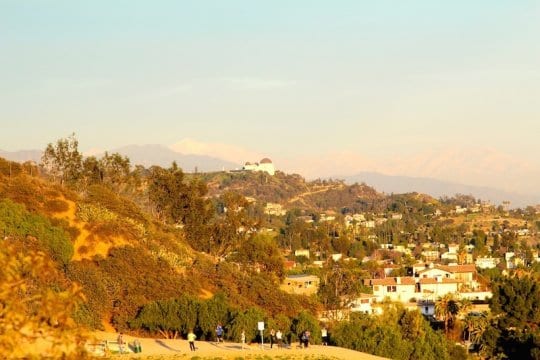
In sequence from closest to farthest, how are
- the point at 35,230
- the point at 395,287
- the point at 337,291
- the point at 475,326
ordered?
the point at 35,230
the point at 475,326
the point at 337,291
the point at 395,287

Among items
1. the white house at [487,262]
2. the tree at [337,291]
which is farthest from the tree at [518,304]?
the white house at [487,262]

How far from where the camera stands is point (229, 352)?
30531mm

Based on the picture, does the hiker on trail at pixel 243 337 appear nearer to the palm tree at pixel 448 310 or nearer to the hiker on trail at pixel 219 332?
the hiker on trail at pixel 219 332

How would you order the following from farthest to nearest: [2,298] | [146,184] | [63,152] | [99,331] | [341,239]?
1. [341,239]
2. [146,184]
3. [63,152]
4. [99,331]
5. [2,298]

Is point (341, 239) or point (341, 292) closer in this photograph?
point (341, 292)

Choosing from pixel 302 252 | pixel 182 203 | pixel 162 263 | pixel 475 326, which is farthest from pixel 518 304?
pixel 302 252

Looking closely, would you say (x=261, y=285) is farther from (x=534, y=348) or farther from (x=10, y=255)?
(x=10, y=255)

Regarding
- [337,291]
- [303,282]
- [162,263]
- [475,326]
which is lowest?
[303,282]

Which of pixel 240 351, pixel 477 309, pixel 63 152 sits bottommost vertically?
pixel 477 309

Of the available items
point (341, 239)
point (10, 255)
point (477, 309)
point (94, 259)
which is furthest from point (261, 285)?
point (341, 239)

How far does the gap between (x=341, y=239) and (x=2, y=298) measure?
130422 millimetres

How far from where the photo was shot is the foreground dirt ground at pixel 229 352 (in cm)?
2973

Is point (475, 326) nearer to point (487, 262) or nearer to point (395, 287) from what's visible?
point (395, 287)

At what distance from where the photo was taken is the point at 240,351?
103 feet
